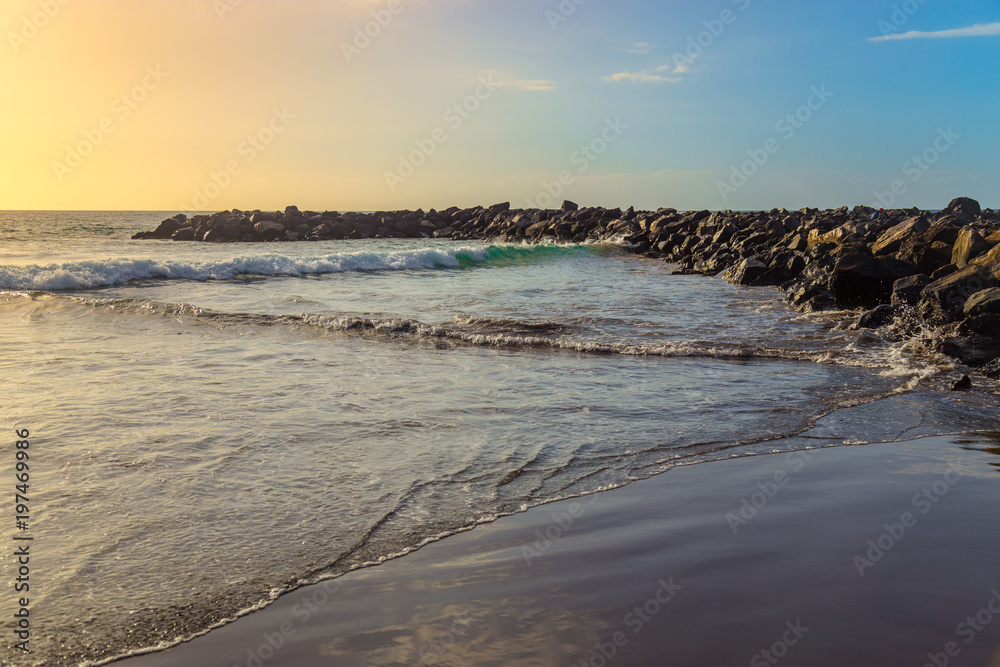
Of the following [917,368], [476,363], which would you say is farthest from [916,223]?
[476,363]

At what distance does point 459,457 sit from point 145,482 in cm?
202

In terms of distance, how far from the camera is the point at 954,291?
9445mm

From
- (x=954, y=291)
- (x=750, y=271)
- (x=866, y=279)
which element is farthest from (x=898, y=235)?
(x=954, y=291)

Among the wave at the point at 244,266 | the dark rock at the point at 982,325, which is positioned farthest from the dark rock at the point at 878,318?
the wave at the point at 244,266

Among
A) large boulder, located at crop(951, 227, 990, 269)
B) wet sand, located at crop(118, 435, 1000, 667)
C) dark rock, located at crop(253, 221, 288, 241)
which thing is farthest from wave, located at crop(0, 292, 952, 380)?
dark rock, located at crop(253, 221, 288, 241)

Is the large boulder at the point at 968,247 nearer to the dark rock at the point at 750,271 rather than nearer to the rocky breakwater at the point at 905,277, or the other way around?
the rocky breakwater at the point at 905,277

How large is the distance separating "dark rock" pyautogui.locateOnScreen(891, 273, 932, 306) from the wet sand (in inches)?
277

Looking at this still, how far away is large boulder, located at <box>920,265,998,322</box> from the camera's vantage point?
30.6 feet

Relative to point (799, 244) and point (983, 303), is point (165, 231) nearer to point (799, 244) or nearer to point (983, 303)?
point (799, 244)

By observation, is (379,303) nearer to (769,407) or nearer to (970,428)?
(769,407)

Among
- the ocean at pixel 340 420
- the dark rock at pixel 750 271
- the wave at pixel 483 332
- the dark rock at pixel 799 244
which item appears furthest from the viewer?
the dark rock at pixel 799 244

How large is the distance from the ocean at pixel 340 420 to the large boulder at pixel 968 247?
2.09 metres

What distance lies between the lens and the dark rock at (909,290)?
34.3 feet

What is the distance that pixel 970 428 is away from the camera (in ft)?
19.0
